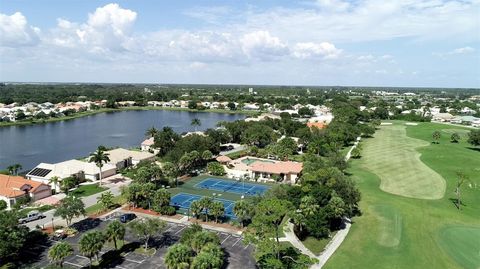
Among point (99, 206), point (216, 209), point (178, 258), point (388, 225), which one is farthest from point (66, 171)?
point (388, 225)

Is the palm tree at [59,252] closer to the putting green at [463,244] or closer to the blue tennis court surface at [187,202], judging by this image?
the blue tennis court surface at [187,202]

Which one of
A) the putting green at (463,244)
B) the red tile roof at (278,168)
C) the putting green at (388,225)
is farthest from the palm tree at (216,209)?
the putting green at (463,244)

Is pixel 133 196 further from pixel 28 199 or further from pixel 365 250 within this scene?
pixel 365 250

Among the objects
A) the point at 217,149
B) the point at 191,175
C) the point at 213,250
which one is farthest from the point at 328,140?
the point at 213,250

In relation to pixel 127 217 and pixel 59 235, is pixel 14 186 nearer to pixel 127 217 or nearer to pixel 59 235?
pixel 59 235

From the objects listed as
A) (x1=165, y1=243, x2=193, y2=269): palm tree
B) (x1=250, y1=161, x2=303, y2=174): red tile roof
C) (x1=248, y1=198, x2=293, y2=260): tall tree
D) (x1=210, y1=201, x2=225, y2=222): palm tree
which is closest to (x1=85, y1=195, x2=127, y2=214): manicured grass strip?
(x1=210, y1=201, x2=225, y2=222): palm tree

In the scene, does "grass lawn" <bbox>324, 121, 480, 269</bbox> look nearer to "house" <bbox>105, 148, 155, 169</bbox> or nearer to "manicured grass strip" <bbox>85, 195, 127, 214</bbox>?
"manicured grass strip" <bbox>85, 195, 127, 214</bbox>

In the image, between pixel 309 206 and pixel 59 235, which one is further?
pixel 309 206
